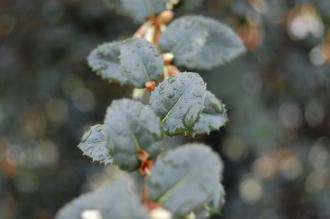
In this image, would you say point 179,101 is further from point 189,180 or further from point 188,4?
point 188,4

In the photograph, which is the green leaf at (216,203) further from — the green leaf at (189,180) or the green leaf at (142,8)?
the green leaf at (142,8)

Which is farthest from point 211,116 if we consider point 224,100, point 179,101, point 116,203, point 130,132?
point 224,100

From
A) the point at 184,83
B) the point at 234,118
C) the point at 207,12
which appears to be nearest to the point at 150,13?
the point at 184,83

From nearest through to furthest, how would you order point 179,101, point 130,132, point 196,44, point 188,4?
point 130,132 < point 179,101 < point 196,44 < point 188,4

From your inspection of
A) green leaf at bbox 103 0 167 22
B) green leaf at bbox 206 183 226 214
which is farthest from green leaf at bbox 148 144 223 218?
green leaf at bbox 103 0 167 22

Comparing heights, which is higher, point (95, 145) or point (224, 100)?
point (95, 145)
